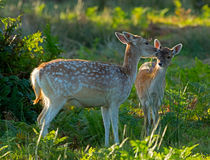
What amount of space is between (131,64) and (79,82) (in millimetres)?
1112

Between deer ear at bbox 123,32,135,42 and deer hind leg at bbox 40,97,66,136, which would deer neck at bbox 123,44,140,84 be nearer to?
deer ear at bbox 123,32,135,42

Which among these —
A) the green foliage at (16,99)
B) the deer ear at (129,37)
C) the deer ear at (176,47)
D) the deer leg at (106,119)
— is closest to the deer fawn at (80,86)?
the deer leg at (106,119)

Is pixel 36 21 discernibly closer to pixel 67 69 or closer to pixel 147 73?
pixel 147 73

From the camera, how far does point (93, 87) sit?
583 cm

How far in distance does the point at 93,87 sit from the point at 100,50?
7.26 metres

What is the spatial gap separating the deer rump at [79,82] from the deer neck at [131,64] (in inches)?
12.8

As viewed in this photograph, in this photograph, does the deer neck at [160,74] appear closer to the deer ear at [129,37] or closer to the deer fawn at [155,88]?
Answer: the deer fawn at [155,88]

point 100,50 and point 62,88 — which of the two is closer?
point 62,88

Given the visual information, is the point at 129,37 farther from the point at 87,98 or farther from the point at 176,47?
the point at 87,98

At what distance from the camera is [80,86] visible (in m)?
5.74

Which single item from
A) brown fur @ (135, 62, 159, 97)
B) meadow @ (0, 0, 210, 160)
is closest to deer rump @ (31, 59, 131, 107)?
meadow @ (0, 0, 210, 160)

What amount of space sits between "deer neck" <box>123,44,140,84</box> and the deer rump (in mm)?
324

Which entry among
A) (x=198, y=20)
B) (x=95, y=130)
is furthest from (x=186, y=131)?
(x=198, y=20)

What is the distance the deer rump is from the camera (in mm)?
5684
